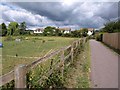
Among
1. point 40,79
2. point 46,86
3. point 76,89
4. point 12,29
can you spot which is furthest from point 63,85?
point 12,29

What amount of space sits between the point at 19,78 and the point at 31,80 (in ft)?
3.88

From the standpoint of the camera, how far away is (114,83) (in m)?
6.87

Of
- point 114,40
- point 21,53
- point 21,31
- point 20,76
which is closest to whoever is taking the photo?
point 20,76

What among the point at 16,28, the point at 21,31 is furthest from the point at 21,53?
the point at 16,28

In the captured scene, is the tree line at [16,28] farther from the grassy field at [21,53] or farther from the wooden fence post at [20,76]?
the wooden fence post at [20,76]

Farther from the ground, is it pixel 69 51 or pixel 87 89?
pixel 69 51

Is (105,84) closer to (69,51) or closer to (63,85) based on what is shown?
(63,85)

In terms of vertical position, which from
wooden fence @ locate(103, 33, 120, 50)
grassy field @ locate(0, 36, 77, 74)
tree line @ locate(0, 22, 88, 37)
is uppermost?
tree line @ locate(0, 22, 88, 37)

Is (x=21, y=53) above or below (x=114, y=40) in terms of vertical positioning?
below

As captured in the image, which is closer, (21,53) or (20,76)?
(20,76)

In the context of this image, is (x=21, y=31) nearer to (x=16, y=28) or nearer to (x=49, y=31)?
(x=16, y=28)

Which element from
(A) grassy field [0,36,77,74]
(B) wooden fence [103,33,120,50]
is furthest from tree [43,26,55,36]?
(B) wooden fence [103,33,120,50]

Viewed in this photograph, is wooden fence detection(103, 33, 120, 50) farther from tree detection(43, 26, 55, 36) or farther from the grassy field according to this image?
tree detection(43, 26, 55, 36)

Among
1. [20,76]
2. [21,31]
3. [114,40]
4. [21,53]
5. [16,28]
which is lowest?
[21,53]
